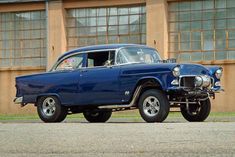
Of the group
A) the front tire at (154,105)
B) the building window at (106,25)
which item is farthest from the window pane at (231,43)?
the front tire at (154,105)

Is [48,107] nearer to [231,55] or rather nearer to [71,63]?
[71,63]

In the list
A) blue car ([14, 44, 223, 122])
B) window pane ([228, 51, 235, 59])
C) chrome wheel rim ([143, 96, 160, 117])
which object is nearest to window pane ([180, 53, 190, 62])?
window pane ([228, 51, 235, 59])

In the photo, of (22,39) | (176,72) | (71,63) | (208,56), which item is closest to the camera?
(176,72)

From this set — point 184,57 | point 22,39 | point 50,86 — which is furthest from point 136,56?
point 22,39

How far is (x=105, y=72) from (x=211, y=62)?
1352cm

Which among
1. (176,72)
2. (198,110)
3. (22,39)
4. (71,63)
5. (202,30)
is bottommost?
(198,110)

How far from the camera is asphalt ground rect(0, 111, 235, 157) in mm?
9328

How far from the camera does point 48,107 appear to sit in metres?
16.9

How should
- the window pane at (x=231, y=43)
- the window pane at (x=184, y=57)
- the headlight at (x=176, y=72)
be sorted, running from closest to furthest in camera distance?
the headlight at (x=176, y=72), the window pane at (x=231, y=43), the window pane at (x=184, y=57)

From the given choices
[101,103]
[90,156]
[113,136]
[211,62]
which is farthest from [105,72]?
[211,62]

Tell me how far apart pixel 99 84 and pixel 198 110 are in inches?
94.7

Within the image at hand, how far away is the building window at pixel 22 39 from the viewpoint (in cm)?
3180

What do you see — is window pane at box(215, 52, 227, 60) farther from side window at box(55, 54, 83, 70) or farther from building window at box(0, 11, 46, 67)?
side window at box(55, 54, 83, 70)

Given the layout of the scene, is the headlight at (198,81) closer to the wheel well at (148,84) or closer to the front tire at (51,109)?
the wheel well at (148,84)
